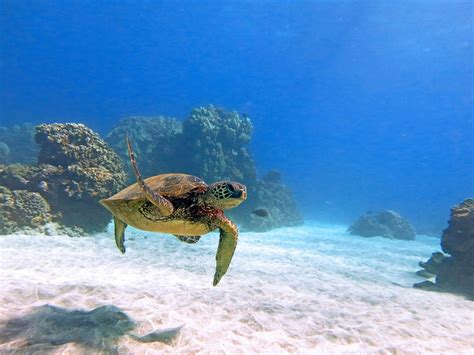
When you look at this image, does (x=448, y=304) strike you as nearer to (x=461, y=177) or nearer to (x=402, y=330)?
(x=402, y=330)

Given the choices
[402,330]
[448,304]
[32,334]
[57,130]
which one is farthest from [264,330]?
[57,130]

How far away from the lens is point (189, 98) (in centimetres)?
10112

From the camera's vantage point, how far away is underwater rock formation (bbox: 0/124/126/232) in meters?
10.1

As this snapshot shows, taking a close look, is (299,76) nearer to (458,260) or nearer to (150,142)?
(150,142)

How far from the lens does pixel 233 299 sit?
219 inches

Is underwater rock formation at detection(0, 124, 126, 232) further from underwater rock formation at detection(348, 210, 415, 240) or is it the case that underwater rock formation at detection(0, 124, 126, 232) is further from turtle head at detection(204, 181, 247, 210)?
underwater rock formation at detection(348, 210, 415, 240)

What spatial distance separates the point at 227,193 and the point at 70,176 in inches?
369

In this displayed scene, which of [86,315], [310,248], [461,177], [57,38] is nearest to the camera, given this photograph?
[86,315]

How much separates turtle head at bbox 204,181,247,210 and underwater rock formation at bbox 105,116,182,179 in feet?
44.2

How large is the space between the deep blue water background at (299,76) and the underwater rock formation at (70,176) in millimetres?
39118

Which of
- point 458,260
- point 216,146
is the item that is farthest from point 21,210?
point 458,260

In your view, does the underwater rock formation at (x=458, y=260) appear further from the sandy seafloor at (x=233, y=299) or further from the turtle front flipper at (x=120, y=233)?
the turtle front flipper at (x=120, y=233)

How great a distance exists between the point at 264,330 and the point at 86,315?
9.57ft

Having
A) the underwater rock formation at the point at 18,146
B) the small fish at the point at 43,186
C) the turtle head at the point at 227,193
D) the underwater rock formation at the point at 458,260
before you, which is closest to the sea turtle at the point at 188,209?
the turtle head at the point at 227,193
